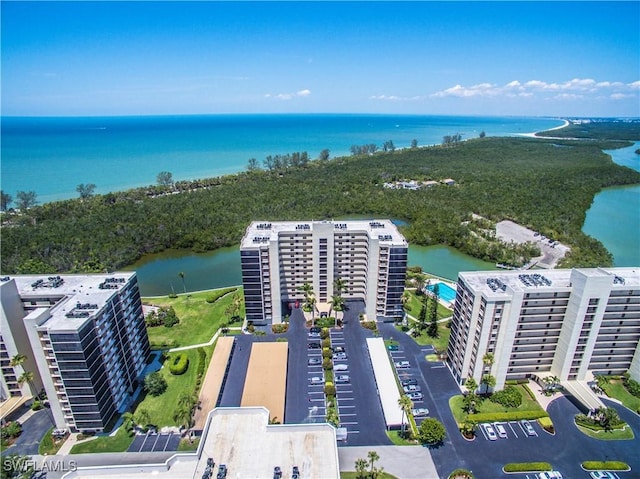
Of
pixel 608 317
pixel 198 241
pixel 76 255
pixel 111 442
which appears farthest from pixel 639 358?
pixel 76 255

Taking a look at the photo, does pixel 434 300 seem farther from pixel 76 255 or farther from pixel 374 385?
pixel 76 255

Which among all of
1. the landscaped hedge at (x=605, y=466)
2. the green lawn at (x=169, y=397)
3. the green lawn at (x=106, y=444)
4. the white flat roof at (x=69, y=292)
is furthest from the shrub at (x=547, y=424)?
the white flat roof at (x=69, y=292)

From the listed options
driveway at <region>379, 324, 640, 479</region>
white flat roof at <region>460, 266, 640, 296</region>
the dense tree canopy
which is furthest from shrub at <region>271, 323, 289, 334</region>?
the dense tree canopy

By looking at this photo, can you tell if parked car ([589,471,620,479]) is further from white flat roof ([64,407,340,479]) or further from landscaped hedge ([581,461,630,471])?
white flat roof ([64,407,340,479])

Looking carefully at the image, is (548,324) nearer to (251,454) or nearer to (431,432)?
(431,432)

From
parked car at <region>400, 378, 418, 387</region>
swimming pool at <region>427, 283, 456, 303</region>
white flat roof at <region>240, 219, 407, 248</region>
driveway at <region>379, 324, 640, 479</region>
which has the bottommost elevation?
driveway at <region>379, 324, 640, 479</region>

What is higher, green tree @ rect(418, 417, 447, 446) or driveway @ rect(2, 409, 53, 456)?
green tree @ rect(418, 417, 447, 446)
